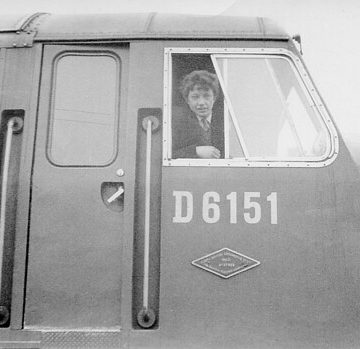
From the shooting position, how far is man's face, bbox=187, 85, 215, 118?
3725 mm

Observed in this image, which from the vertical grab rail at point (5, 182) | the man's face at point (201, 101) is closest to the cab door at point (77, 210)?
the vertical grab rail at point (5, 182)

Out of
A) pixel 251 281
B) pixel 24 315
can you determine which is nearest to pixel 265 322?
pixel 251 281

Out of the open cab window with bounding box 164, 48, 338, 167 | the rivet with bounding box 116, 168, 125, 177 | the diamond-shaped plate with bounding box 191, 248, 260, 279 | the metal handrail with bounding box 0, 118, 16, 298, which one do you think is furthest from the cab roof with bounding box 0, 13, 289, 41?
the diamond-shaped plate with bounding box 191, 248, 260, 279

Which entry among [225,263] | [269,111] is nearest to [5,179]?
[225,263]

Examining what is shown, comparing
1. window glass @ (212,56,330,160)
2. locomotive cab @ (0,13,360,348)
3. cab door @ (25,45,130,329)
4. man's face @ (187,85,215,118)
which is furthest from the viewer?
man's face @ (187,85,215,118)

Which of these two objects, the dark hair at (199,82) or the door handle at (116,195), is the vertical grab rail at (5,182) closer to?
the door handle at (116,195)

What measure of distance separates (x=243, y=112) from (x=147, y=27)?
3.01ft

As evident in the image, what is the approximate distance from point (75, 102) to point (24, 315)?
1.46m

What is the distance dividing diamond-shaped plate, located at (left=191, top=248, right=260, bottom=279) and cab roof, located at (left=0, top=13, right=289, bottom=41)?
1.50 meters

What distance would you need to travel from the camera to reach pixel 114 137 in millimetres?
3670

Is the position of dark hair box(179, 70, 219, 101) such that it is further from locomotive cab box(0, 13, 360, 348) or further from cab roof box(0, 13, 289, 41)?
cab roof box(0, 13, 289, 41)

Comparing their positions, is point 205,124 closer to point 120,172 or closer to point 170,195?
point 170,195

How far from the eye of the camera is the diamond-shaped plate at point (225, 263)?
342 cm

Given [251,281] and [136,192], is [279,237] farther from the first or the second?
[136,192]
